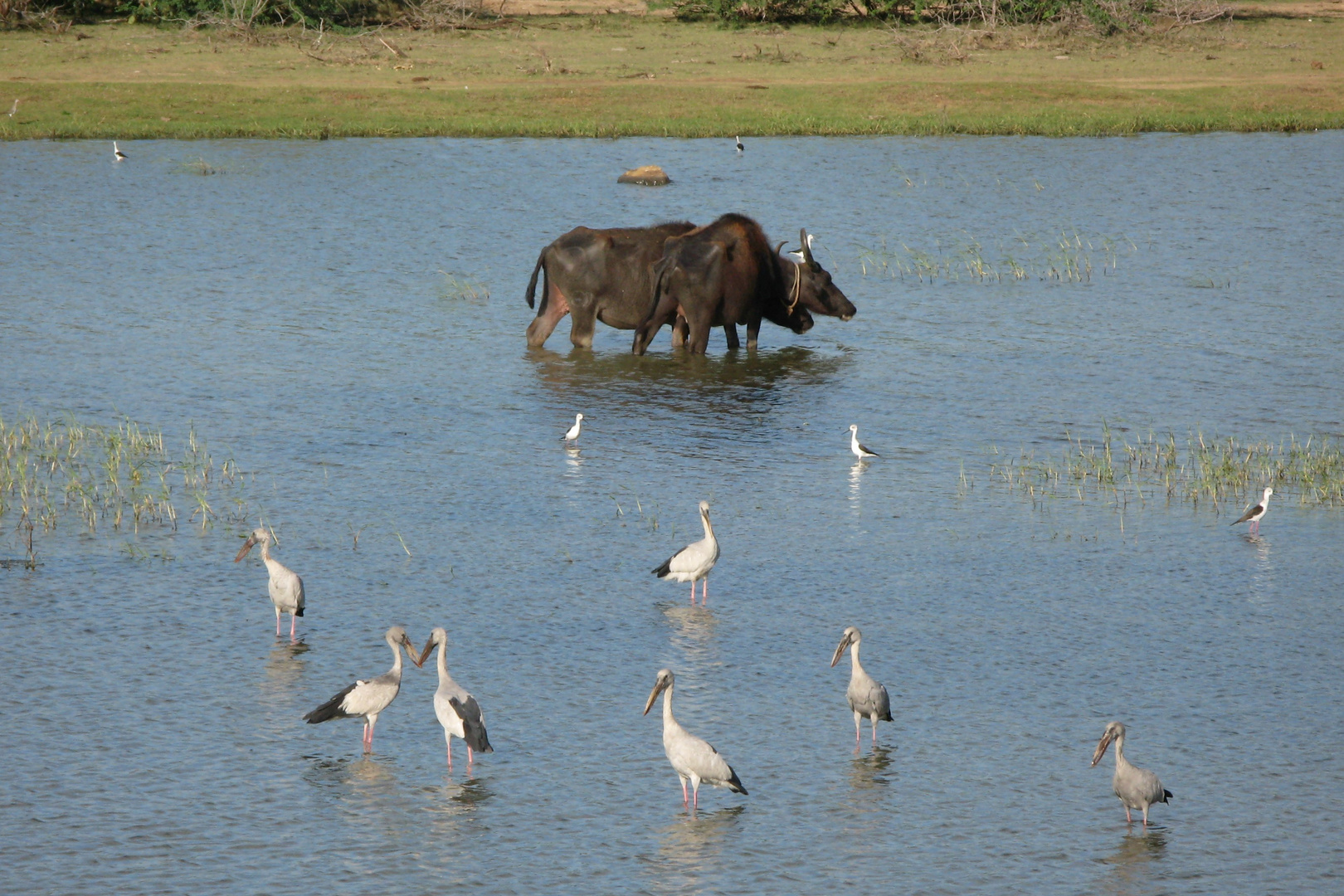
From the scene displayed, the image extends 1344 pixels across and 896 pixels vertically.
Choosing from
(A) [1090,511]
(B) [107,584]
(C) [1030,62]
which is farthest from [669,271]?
(C) [1030,62]

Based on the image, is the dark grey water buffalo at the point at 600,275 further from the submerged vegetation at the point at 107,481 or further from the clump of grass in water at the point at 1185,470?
the clump of grass in water at the point at 1185,470

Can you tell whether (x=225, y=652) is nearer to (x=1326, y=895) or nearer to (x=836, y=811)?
(x=836, y=811)

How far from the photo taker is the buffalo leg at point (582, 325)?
18.3m

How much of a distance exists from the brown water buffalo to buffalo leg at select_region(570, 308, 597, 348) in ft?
1.70

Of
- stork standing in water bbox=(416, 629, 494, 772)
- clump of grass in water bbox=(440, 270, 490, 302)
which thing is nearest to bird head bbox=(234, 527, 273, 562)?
stork standing in water bbox=(416, 629, 494, 772)

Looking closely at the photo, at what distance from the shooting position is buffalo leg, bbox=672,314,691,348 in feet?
61.2

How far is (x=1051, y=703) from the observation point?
9117mm

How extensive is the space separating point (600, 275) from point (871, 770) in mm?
10435

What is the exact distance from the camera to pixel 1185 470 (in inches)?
546

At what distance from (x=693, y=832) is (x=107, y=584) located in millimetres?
4909

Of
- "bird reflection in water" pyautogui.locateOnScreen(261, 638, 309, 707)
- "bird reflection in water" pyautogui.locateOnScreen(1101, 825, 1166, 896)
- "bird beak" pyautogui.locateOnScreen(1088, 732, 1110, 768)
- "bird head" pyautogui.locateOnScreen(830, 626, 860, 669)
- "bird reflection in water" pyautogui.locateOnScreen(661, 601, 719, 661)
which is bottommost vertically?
"bird reflection in water" pyautogui.locateOnScreen(261, 638, 309, 707)

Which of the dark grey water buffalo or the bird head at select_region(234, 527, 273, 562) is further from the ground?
the dark grey water buffalo

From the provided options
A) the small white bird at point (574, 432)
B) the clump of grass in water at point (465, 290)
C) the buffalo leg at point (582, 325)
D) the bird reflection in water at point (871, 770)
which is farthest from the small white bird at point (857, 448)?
the clump of grass in water at point (465, 290)

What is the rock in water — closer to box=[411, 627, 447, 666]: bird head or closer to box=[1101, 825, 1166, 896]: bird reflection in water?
box=[411, 627, 447, 666]: bird head
